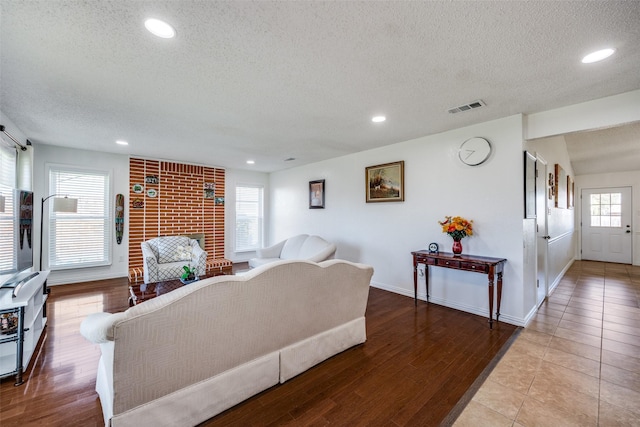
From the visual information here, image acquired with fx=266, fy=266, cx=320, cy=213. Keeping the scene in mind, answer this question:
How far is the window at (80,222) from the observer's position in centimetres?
471

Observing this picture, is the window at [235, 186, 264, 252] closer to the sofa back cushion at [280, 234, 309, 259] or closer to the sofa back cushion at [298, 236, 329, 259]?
the sofa back cushion at [280, 234, 309, 259]

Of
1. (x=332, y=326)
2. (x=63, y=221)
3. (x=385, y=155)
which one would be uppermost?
(x=385, y=155)

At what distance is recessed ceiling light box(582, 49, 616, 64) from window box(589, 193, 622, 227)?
7381 millimetres

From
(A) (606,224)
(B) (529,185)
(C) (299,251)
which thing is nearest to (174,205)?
(C) (299,251)

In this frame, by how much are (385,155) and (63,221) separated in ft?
19.2

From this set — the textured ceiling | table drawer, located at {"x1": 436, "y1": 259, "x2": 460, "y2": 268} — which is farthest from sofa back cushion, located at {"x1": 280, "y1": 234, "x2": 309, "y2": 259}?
Result: table drawer, located at {"x1": 436, "y1": 259, "x2": 460, "y2": 268}

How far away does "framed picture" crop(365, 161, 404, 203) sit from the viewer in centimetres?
429

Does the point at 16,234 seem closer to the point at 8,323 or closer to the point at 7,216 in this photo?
the point at 7,216

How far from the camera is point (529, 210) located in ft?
10.5

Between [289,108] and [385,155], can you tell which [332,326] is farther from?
[385,155]

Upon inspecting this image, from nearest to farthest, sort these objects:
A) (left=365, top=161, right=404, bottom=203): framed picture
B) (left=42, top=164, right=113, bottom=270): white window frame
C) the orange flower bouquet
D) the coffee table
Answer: the coffee table → the orange flower bouquet → (left=365, top=161, right=404, bottom=203): framed picture → (left=42, top=164, right=113, bottom=270): white window frame

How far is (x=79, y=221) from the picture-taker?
4.93 metres

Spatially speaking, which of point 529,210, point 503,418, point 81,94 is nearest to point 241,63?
point 81,94

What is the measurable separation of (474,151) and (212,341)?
3573 millimetres
